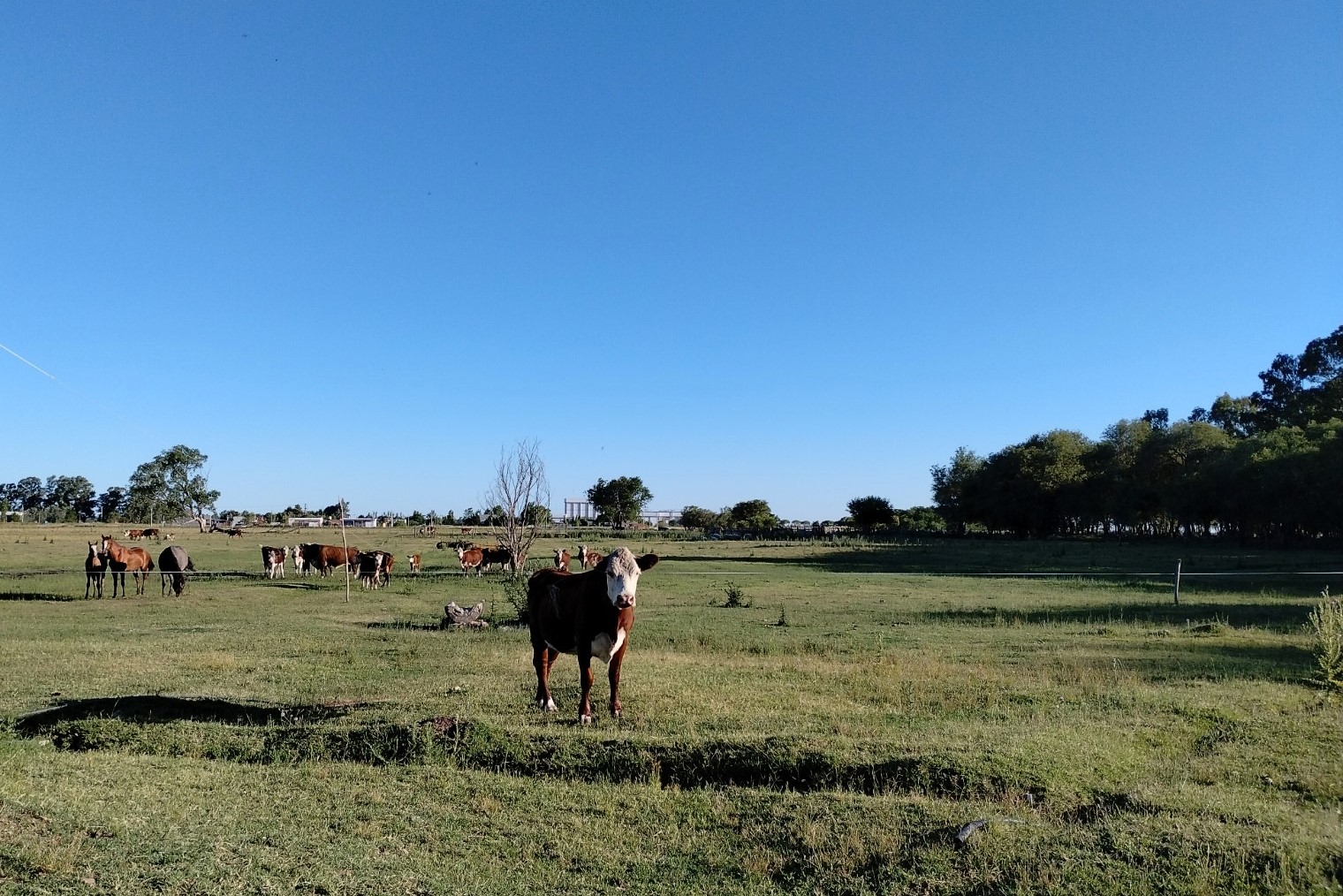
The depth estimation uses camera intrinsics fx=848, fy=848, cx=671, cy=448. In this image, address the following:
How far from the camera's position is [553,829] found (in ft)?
21.6

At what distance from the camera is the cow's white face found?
9844 millimetres

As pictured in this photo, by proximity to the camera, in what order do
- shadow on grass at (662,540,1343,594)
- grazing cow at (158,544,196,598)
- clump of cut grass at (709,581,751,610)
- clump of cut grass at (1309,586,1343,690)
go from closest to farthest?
clump of cut grass at (1309,586,1343,690) < clump of cut grass at (709,581,751,610) < grazing cow at (158,544,196,598) < shadow on grass at (662,540,1343,594)

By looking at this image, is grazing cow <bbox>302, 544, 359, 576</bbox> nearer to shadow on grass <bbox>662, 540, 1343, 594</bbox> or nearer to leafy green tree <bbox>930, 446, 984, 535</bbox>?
shadow on grass <bbox>662, 540, 1343, 594</bbox>

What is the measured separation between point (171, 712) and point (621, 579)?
5.88m

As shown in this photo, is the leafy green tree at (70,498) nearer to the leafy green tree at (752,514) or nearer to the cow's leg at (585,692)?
the leafy green tree at (752,514)

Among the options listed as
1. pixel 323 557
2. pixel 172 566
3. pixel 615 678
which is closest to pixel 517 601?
pixel 615 678

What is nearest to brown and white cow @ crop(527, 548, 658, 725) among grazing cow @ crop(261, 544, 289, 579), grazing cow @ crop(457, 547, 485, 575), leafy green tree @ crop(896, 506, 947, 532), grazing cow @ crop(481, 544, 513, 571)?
grazing cow @ crop(481, 544, 513, 571)

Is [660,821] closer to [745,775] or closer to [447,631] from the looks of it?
[745,775]

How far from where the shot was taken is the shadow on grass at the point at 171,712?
1006cm

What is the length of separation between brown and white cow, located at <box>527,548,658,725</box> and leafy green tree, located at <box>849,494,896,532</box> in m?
125

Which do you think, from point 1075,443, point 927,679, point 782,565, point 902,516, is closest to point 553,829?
point 927,679

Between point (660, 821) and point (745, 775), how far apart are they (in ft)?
5.24

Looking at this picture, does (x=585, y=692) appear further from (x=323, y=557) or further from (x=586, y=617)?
(x=323, y=557)

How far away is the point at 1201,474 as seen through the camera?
62.9m
